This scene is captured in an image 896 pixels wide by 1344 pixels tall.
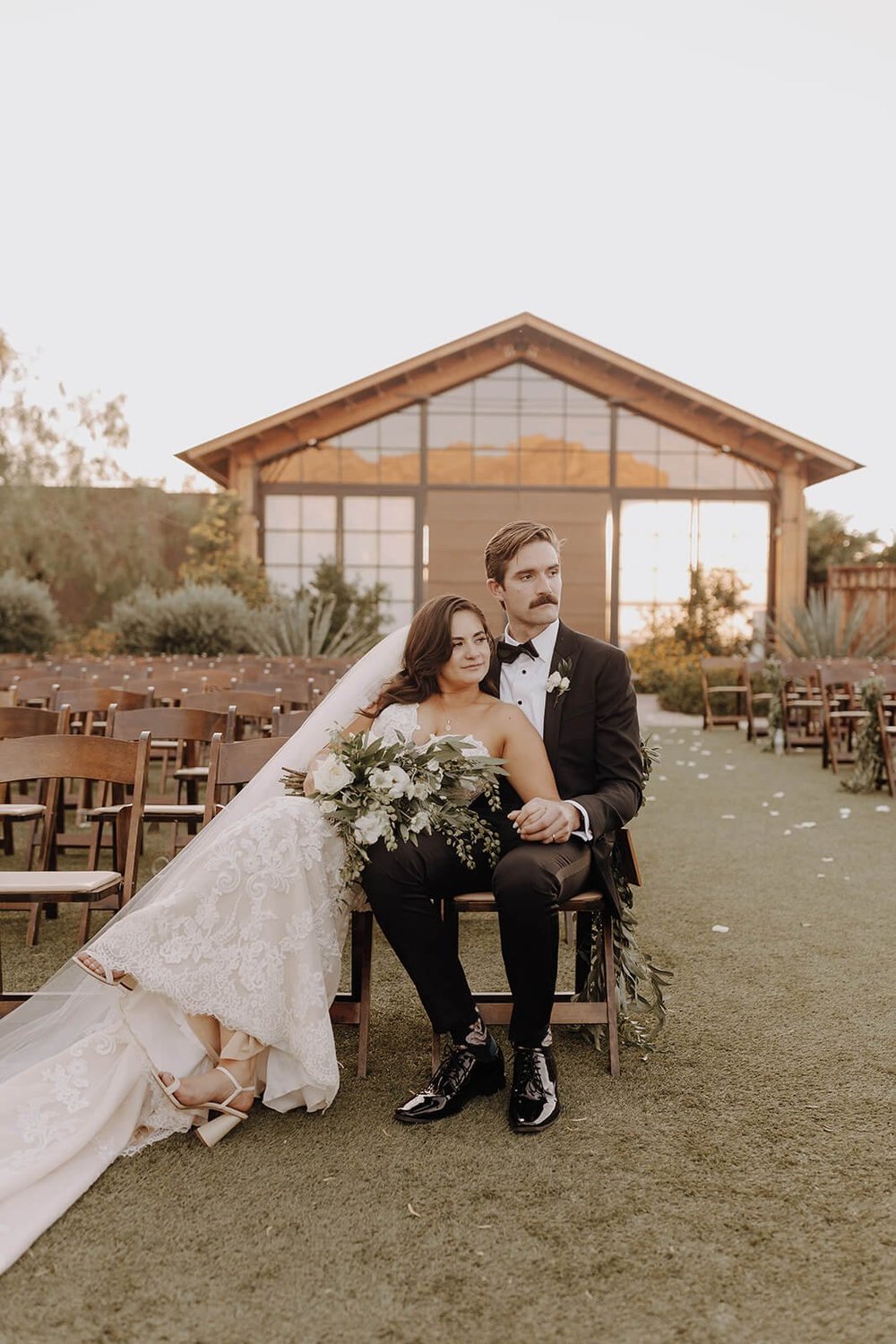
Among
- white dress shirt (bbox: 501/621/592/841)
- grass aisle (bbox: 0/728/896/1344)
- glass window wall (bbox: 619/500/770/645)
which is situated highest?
glass window wall (bbox: 619/500/770/645)

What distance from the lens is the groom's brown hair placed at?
13.1 feet

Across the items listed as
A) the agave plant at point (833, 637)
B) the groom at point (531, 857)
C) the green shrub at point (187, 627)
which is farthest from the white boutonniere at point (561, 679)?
the agave plant at point (833, 637)

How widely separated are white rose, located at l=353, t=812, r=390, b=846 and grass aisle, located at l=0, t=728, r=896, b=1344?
0.78 metres

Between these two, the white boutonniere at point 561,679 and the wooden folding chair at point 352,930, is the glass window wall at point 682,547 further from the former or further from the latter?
the white boutonniere at point 561,679

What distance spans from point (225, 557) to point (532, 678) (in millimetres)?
17558

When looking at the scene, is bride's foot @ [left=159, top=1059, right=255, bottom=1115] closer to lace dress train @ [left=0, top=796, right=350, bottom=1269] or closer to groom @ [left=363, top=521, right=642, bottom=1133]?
lace dress train @ [left=0, top=796, right=350, bottom=1269]

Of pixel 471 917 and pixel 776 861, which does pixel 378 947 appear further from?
pixel 776 861

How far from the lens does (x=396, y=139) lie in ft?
38.9

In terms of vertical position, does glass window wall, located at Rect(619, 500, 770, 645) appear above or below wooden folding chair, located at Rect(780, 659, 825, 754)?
above

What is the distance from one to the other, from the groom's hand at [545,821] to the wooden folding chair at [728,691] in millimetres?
11601

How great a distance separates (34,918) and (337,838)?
2158 millimetres

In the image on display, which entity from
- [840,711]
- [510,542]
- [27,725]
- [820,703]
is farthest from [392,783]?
[840,711]

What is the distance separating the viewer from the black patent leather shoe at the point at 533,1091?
3.35m

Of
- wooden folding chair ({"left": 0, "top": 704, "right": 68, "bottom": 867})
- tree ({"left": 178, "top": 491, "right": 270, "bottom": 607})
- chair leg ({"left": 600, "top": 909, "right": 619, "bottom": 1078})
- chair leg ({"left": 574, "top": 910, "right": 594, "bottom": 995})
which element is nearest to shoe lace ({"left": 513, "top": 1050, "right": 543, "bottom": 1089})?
chair leg ({"left": 600, "top": 909, "right": 619, "bottom": 1078})
